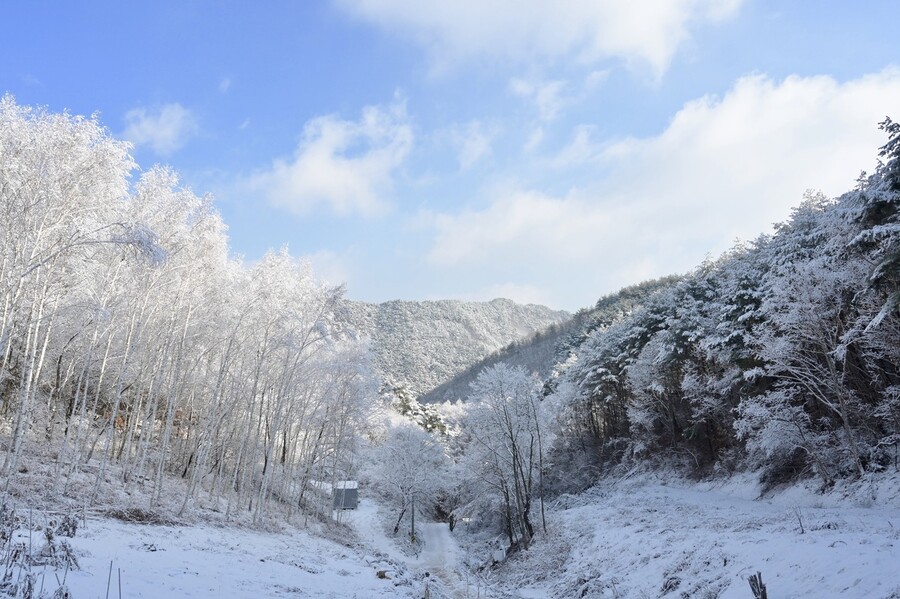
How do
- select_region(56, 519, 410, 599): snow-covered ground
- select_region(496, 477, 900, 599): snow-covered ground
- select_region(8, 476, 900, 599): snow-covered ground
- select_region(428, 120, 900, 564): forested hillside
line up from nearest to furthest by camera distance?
1. select_region(56, 519, 410, 599): snow-covered ground
2. select_region(8, 476, 900, 599): snow-covered ground
3. select_region(496, 477, 900, 599): snow-covered ground
4. select_region(428, 120, 900, 564): forested hillside

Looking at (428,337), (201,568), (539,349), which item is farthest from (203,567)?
(428,337)

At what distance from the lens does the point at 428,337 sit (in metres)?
156

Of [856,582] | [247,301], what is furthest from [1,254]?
[856,582]

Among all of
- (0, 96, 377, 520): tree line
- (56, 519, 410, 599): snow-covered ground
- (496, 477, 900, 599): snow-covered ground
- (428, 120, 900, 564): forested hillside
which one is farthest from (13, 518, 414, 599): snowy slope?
(428, 120, 900, 564): forested hillside

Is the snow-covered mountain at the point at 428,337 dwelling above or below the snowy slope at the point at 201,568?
above

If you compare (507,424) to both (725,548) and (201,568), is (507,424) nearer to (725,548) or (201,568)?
(725,548)

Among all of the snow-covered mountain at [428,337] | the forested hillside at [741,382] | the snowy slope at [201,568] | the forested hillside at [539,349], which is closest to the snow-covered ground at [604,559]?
the snowy slope at [201,568]

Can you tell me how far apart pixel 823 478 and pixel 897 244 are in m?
11.3

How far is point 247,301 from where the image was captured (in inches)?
907

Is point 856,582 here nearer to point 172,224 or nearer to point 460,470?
point 172,224

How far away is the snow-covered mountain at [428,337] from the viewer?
129375 millimetres

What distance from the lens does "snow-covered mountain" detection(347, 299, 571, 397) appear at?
12938 cm

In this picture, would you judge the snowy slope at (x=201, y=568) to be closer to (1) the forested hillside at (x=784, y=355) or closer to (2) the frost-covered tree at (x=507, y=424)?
(2) the frost-covered tree at (x=507, y=424)

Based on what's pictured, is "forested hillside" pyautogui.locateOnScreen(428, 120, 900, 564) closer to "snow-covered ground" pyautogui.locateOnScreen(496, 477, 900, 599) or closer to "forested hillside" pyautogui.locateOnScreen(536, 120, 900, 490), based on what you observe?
"forested hillside" pyautogui.locateOnScreen(536, 120, 900, 490)
